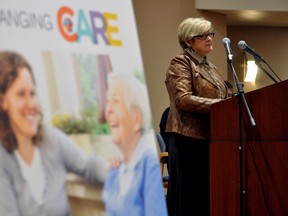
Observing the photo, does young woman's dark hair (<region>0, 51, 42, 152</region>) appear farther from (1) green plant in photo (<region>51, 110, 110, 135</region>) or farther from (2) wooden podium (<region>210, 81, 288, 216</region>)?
(2) wooden podium (<region>210, 81, 288, 216</region>)

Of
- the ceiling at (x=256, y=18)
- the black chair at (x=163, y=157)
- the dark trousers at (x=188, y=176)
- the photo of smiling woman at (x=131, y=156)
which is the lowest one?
the black chair at (x=163, y=157)

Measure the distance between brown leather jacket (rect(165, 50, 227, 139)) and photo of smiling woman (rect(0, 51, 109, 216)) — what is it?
6.34 ft

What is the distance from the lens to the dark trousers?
3.48m

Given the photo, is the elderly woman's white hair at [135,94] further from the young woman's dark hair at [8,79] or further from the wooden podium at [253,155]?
the wooden podium at [253,155]

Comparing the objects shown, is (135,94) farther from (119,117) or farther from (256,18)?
(256,18)

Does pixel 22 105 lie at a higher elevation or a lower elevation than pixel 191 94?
higher

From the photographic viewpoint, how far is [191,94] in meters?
3.41

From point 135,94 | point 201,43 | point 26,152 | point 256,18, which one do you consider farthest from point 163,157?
point 26,152

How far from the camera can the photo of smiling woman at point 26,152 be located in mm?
1385

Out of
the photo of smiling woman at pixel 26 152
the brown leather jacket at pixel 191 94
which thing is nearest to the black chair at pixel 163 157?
the brown leather jacket at pixel 191 94

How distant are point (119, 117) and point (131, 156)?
4.6 inches

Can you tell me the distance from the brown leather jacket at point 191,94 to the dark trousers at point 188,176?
0.06 meters

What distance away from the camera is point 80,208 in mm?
1519

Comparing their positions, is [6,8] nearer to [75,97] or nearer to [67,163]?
[75,97]
